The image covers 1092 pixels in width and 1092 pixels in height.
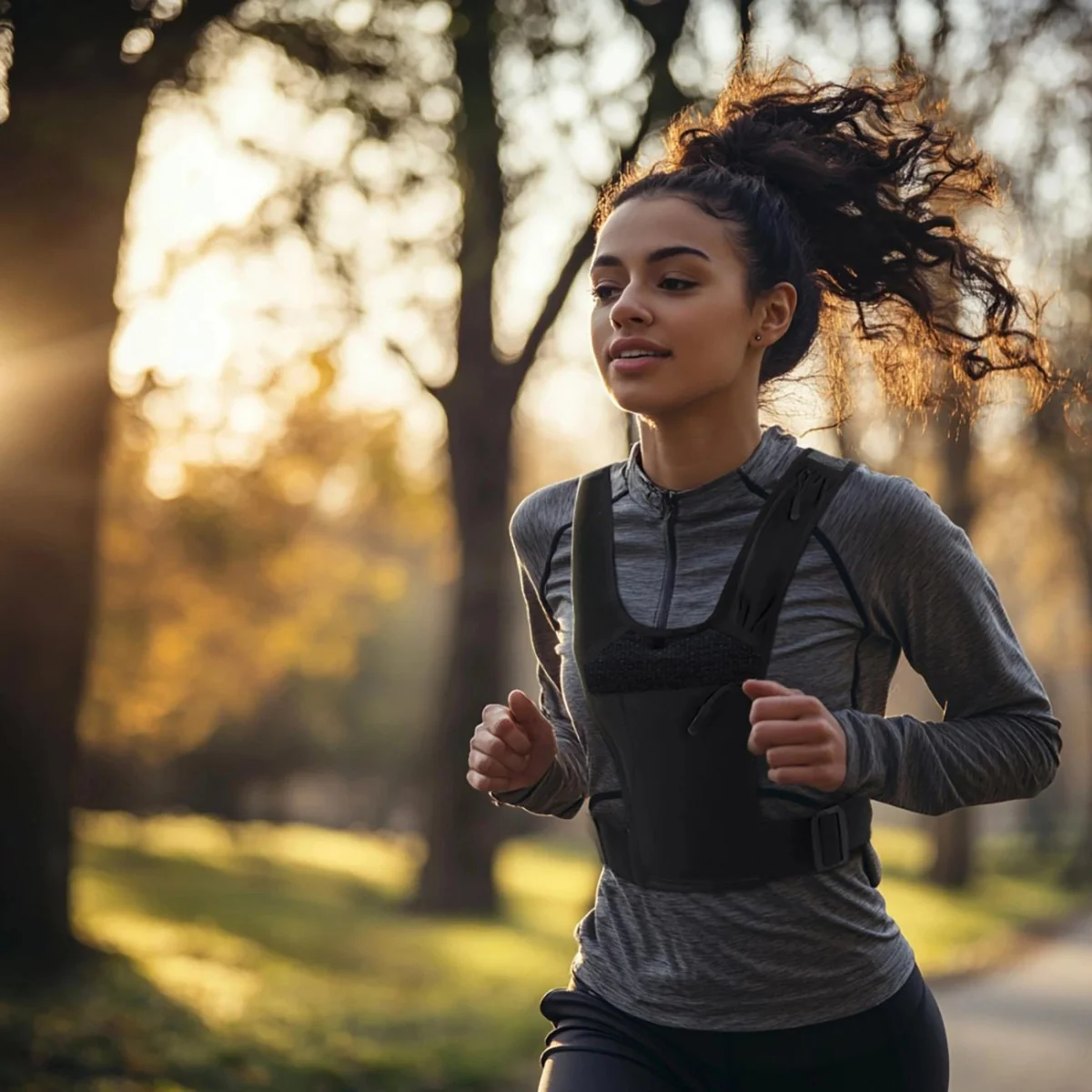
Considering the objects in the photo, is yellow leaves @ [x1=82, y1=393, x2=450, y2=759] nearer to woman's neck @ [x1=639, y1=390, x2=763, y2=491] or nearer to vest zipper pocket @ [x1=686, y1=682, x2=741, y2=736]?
woman's neck @ [x1=639, y1=390, x2=763, y2=491]

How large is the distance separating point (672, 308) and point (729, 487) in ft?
0.96

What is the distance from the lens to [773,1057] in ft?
7.52

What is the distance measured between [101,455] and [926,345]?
7.22 metres

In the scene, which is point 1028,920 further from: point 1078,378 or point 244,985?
point 1078,378

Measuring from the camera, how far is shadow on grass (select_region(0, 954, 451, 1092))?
721 cm

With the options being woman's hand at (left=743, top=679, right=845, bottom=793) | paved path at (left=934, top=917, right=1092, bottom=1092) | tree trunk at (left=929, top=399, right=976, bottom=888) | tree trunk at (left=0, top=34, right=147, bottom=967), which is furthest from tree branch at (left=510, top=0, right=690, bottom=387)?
tree trunk at (left=929, top=399, right=976, bottom=888)

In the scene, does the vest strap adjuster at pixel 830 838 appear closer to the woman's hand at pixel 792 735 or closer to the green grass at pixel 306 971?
the woman's hand at pixel 792 735

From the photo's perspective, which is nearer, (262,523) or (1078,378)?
(1078,378)

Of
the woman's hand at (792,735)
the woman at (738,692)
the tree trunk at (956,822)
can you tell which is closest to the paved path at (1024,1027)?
the woman at (738,692)

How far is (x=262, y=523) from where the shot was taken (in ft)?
67.3

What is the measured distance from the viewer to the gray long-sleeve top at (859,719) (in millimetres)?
2295

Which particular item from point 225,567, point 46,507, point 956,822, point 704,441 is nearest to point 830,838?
point 704,441

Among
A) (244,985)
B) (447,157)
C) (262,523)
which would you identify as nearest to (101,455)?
(447,157)

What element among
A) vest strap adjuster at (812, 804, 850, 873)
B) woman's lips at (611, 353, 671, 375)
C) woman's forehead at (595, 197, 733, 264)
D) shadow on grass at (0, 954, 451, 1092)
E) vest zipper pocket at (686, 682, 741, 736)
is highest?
woman's forehead at (595, 197, 733, 264)
